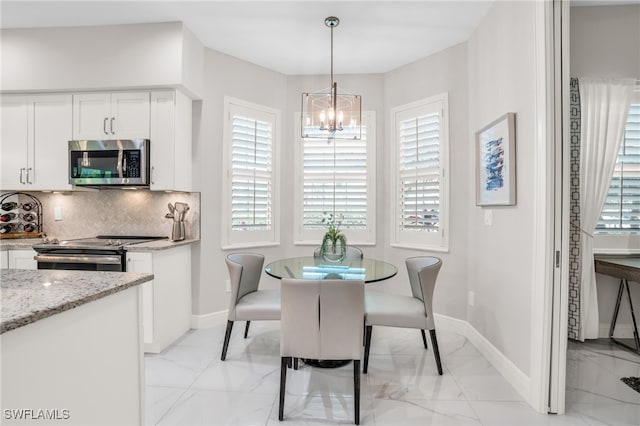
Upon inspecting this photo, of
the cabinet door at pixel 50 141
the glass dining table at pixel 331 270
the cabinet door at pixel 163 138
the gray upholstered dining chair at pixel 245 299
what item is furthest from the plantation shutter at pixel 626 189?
the cabinet door at pixel 50 141

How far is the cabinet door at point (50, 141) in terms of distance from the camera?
3203mm

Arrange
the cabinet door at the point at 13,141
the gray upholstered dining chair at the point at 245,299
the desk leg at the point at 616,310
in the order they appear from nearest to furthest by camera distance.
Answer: the gray upholstered dining chair at the point at 245,299 → the desk leg at the point at 616,310 → the cabinet door at the point at 13,141

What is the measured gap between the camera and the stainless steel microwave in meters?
3.07

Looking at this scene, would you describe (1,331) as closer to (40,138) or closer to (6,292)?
(6,292)

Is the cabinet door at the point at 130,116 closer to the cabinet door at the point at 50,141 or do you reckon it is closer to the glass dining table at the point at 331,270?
the cabinet door at the point at 50,141

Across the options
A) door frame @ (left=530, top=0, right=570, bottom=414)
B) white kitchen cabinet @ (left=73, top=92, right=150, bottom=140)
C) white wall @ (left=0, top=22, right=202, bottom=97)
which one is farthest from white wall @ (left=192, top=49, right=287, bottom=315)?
door frame @ (left=530, top=0, right=570, bottom=414)

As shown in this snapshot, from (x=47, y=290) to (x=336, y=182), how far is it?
3.16 meters

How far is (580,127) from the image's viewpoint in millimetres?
2859

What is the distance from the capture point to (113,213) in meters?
3.53

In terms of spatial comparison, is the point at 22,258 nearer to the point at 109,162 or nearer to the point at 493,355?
the point at 109,162

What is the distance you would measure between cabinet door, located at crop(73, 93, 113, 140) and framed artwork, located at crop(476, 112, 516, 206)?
3.38m

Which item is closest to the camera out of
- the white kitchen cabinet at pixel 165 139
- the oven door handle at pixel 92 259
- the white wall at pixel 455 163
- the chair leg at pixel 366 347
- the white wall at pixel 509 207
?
the white wall at pixel 509 207

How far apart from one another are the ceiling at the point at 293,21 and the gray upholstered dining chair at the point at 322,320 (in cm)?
230

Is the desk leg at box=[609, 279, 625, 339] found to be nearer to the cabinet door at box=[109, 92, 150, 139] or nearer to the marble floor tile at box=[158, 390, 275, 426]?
the marble floor tile at box=[158, 390, 275, 426]
